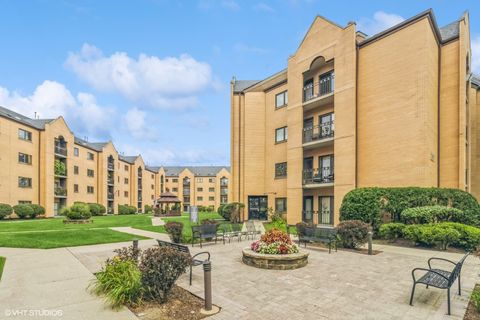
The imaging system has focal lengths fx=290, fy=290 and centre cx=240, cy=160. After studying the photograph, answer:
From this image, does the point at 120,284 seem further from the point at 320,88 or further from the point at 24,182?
the point at 24,182

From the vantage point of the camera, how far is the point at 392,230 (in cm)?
1407

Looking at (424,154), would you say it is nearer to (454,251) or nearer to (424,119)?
(424,119)

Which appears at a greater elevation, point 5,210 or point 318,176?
point 318,176

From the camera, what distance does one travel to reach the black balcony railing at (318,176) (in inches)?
851

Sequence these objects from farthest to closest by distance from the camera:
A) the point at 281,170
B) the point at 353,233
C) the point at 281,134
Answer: the point at 281,134
the point at 281,170
the point at 353,233

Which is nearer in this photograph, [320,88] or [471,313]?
[471,313]

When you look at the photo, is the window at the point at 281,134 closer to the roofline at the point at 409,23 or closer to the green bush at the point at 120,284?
the roofline at the point at 409,23

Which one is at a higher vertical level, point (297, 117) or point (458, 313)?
point (297, 117)

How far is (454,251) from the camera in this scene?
1208 centimetres

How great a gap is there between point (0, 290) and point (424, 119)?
64.2 ft

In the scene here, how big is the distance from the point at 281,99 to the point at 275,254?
20.0m

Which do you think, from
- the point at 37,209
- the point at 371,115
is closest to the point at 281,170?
the point at 371,115

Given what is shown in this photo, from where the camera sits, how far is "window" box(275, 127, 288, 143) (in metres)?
26.2

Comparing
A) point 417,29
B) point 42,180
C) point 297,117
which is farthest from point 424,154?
point 42,180
